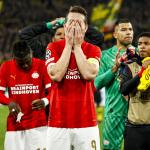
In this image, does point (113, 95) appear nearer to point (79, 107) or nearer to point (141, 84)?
point (141, 84)

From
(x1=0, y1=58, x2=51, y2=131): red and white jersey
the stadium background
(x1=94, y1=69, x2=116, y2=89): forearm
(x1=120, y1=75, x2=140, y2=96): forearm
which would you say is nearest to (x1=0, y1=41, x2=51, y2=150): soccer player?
(x1=0, y1=58, x2=51, y2=131): red and white jersey

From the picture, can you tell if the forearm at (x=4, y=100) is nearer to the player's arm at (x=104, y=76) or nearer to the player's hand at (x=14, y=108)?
the player's hand at (x=14, y=108)

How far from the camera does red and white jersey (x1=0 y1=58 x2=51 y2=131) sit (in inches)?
250

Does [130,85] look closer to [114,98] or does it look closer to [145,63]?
[145,63]

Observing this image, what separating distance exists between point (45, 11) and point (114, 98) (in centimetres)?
1777

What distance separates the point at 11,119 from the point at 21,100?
0.86ft

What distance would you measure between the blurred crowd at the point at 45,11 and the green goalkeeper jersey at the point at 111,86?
16.5m

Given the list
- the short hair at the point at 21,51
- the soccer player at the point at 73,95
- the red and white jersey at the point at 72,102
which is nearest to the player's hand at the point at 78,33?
the soccer player at the point at 73,95

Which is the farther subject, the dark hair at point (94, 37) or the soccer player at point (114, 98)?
the dark hair at point (94, 37)

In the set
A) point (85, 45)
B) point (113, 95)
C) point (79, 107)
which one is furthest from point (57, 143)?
point (113, 95)

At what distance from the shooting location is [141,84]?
18.4ft

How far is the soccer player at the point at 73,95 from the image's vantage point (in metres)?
4.89

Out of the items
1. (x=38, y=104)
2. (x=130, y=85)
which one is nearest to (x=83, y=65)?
(x=130, y=85)

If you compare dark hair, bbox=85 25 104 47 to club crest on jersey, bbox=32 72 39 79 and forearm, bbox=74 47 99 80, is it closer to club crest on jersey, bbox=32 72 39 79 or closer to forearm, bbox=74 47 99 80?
club crest on jersey, bbox=32 72 39 79
